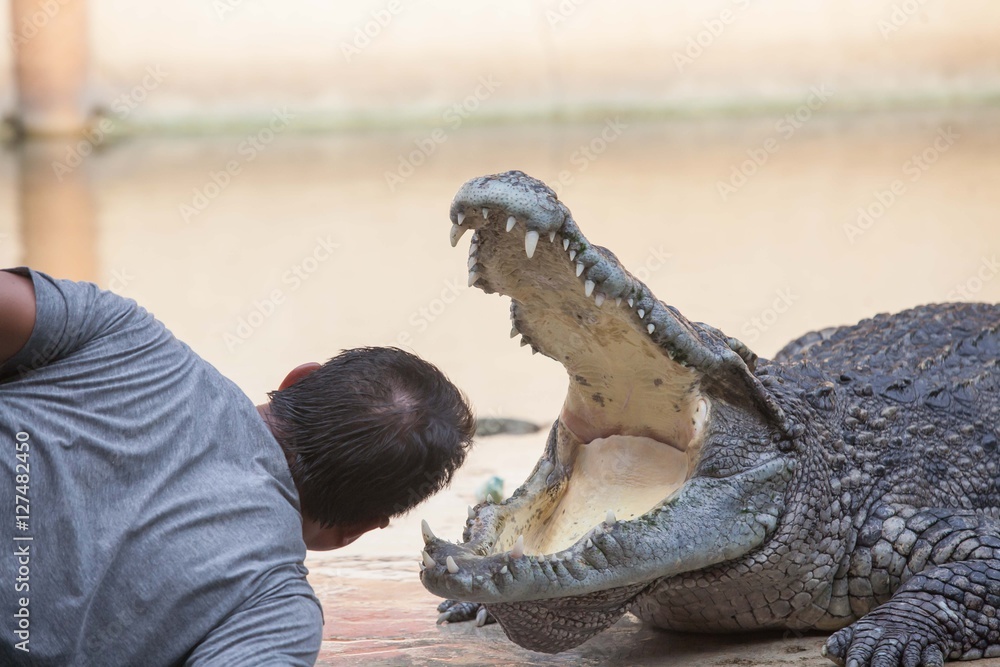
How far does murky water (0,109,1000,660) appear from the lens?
7137mm

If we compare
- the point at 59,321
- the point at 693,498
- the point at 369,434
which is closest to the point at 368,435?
the point at 369,434

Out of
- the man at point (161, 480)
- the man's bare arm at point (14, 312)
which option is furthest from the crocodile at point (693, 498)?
the man's bare arm at point (14, 312)

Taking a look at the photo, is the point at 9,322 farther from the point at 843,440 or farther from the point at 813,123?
the point at 813,123

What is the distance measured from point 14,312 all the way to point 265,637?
695 mm

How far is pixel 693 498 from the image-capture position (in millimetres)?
2787

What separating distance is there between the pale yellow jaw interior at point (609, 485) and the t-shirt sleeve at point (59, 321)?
1.25 metres

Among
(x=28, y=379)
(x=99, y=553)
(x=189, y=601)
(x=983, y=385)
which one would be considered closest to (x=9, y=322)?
(x=28, y=379)

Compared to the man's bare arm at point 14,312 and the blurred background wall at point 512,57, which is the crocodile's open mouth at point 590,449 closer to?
the man's bare arm at point 14,312

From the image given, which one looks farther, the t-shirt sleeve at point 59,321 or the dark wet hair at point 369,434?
the dark wet hair at point 369,434

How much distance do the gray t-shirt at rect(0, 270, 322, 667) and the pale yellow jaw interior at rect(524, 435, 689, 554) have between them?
0.94m

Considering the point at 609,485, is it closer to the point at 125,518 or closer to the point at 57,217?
the point at 125,518

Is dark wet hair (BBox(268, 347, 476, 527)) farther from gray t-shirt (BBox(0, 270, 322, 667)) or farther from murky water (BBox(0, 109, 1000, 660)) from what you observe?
murky water (BBox(0, 109, 1000, 660))

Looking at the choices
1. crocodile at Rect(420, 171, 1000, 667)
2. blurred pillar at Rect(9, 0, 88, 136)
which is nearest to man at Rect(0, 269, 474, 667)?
crocodile at Rect(420, 171, 1000, 667)

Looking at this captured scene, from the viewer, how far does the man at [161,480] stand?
6.50 feet
